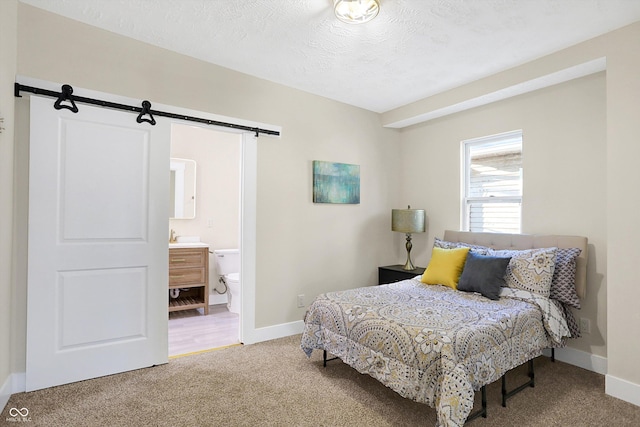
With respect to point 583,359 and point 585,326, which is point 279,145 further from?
point 583,359

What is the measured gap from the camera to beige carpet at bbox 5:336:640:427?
6.68 ft

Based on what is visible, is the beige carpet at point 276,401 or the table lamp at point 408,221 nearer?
the beige carpet at point 276,401

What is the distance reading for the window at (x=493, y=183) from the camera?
3.41 m

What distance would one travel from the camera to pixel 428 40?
8.57ft

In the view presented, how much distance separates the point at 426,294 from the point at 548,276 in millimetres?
929

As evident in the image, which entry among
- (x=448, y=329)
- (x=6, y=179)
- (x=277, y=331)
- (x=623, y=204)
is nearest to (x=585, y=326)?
(x=623, y=204)

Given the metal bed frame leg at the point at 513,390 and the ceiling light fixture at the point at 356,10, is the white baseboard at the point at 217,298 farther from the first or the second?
the ceiling light fixture at the point at 356,10

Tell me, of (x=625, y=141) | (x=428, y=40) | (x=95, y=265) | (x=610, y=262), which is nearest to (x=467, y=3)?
(x=428, y=40)

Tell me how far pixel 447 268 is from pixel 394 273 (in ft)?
3.21

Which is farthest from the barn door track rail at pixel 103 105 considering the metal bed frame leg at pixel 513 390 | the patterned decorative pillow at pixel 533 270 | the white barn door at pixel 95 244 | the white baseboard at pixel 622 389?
the white baseboard at pixel 622 389

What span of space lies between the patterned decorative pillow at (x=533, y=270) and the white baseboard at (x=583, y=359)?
0.67 m

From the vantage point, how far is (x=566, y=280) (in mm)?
2707

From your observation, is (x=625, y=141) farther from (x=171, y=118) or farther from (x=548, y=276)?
(x=171, y=118)

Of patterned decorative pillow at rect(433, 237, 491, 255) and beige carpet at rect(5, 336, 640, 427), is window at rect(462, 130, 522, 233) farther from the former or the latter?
beige carpet at rect(5, 336, 640, 427)
